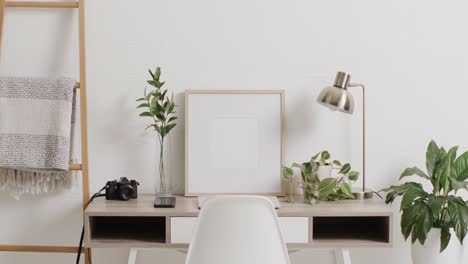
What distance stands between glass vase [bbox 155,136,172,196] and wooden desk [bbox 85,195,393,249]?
0.10 meters

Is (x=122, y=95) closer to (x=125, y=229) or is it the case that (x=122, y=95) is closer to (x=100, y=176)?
(x=100, y=176)

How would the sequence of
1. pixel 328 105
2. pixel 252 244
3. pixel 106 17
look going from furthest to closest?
pixel 106 17 < pixel 328 105 < pixel 252 244

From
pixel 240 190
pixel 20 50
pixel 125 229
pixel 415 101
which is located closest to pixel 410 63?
pixel 415 101

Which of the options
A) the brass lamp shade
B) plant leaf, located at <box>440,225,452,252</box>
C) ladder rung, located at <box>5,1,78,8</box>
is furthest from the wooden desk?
ladder rung, located at <box>5,1,78,8</box>

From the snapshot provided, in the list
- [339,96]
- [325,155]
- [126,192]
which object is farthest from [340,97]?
[126,192]

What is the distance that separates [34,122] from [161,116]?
20.4 inches

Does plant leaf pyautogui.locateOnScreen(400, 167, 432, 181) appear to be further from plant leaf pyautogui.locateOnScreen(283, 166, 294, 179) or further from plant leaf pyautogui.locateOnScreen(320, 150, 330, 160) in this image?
plant leaf pyautogui.locateOnScreen(283, 166, 294, 179)

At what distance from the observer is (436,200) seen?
2.45m

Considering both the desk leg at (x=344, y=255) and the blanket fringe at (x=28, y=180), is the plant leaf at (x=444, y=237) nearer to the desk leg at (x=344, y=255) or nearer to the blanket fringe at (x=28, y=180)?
the desk leg at (x=344, y=255)

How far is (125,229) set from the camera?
2.59 m

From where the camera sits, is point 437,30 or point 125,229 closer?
point 125,229

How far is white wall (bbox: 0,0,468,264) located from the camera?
2740mm

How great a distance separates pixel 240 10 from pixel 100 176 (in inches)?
37.3

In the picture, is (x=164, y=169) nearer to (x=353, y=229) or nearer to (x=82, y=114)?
(x=82, y=114)
